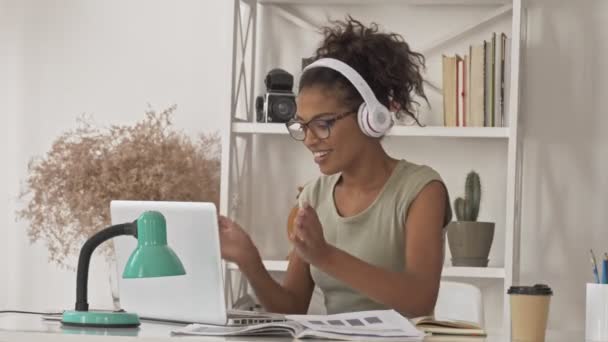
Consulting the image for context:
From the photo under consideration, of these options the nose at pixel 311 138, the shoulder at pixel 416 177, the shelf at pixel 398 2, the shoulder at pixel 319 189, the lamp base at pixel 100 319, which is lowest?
the lamp base at pixel 100 319

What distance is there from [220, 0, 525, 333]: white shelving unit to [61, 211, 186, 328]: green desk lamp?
61.3 inches

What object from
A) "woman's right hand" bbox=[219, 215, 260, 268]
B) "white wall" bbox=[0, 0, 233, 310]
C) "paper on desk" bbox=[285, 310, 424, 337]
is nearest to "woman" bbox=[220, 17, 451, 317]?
"woman's right hand" bbox=[219, 215, 260, 268]

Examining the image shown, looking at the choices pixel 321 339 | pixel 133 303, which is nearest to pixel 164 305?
pixel 133 303

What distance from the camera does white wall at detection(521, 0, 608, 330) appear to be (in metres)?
3.36

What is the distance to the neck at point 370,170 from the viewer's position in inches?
91.7

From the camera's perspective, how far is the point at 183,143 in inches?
134

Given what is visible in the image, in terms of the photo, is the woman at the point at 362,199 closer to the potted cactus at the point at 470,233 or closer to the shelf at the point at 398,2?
the potted cactus at the point at 470,233

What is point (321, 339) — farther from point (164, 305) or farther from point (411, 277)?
point (411, 277)

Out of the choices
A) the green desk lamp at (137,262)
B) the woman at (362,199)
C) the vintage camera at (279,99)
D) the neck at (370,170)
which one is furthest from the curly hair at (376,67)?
the vintage camera at (279,99)

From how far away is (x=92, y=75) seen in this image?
3.70 metres

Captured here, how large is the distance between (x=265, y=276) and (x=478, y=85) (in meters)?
1.28

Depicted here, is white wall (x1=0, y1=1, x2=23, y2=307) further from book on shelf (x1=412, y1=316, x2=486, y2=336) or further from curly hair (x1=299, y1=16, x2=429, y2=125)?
book on shelf (x1=412, y1=316, x2=486, y2=336)

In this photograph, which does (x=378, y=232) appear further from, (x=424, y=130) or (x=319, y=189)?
(x=424, y=130)

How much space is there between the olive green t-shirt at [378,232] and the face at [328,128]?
0.13 metres
